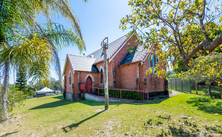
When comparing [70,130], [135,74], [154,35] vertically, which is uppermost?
[154,35]

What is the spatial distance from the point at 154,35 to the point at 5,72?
7107 millimetres

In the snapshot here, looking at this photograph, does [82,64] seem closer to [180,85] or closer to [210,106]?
[210,106]

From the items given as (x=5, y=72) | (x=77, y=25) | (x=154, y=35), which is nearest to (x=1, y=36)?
(x=5, y=72)

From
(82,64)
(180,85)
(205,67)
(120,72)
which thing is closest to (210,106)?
(205,67)

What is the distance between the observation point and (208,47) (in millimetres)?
4297

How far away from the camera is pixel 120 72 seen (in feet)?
56.5

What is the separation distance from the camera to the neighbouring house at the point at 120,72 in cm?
1452

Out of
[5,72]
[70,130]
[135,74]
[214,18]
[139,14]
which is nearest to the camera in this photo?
[5,72]

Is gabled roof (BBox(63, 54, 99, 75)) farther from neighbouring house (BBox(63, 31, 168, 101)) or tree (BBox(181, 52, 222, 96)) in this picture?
tree (BBox(181, 52, 222, 96))

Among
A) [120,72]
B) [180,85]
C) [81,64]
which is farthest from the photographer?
[180,85]

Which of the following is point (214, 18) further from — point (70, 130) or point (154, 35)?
point (70, 130)

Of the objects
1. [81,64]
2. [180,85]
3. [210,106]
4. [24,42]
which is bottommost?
[210,106]

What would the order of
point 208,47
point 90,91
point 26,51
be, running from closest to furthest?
point 26,51, point 208,47, point 90,91

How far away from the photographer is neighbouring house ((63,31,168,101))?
14516 mm
